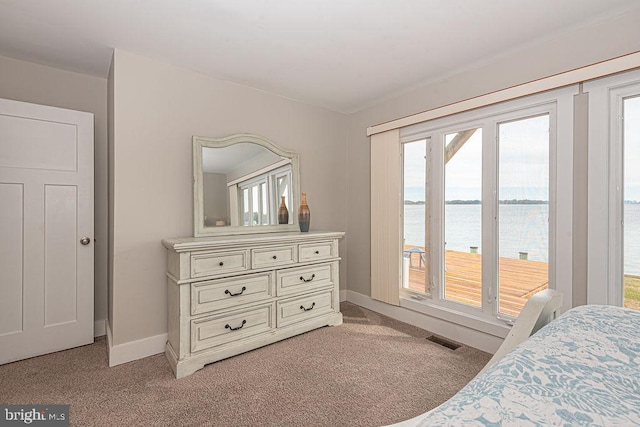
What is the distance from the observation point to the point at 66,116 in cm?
257

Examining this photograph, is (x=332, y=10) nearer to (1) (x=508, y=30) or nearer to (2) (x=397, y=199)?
(1) (x=508, y=30)

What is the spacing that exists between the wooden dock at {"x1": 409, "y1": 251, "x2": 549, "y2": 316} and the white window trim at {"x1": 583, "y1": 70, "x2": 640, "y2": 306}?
1.16ft

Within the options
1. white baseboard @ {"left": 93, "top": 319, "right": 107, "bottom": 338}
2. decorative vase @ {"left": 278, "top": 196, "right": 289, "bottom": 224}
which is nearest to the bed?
decorative vase @ {"left": 278, "top": 196, "right": 289, "bottom": 224}

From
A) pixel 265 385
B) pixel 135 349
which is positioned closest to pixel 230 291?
pixel 265 385

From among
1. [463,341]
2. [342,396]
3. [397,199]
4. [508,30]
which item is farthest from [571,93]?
A: [342,396]

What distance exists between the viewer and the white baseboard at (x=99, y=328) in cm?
284

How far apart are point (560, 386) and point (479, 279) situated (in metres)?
2.22

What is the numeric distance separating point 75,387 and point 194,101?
2350mm

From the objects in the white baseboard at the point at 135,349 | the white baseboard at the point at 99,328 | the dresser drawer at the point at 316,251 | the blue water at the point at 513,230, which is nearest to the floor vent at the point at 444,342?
the blue water at the point at 513,230

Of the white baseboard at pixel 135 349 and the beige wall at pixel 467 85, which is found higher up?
the beige wall at pixel 467 85

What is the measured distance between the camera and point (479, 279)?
2721 mm

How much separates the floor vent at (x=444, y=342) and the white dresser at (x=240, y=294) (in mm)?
911

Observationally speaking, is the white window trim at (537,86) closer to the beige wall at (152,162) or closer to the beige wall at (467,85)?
the beige wall at (467,85)

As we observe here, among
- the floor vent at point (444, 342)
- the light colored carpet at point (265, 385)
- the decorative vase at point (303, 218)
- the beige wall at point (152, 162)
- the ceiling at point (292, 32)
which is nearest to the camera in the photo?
the light colored carpet at point (265, 385)
